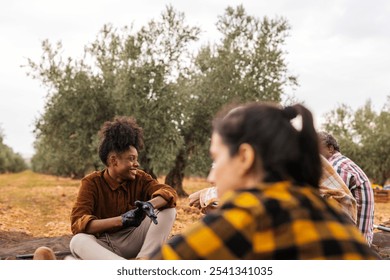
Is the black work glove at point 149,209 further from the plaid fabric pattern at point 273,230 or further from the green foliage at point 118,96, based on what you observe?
the green foliage at point 118,96

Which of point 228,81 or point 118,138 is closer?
point 118,138

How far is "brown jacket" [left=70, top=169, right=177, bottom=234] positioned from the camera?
4.19m

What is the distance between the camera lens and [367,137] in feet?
106

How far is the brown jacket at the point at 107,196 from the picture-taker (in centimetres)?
419

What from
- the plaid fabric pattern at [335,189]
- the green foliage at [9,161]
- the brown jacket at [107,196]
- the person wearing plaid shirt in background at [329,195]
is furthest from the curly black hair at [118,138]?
the green foliage at [9,161]

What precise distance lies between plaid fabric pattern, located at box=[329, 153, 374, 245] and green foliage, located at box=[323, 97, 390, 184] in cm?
2755

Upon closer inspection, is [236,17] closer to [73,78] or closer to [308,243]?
[73,78]

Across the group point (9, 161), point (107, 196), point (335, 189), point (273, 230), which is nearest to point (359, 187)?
point (335, 189)

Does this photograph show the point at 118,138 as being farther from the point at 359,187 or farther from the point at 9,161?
the point at 9,161

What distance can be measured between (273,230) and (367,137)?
3299 centimetres

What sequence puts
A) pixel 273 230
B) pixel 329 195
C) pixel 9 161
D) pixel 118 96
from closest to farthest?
pixel 273 230, pixel 329 195, pixel 118 96, pixel 9 161

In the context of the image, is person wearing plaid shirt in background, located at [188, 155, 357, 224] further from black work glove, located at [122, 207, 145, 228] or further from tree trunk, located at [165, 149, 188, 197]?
tree trunk, located at [165, 149, 188, 197]

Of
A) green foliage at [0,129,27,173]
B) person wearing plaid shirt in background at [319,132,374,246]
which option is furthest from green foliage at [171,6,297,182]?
green foliage at [0,129,27,173]

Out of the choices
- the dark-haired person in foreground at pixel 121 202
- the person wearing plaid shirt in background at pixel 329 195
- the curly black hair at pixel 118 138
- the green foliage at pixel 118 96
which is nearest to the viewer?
the person wearing plaid shirt in background at pixel 329 195
